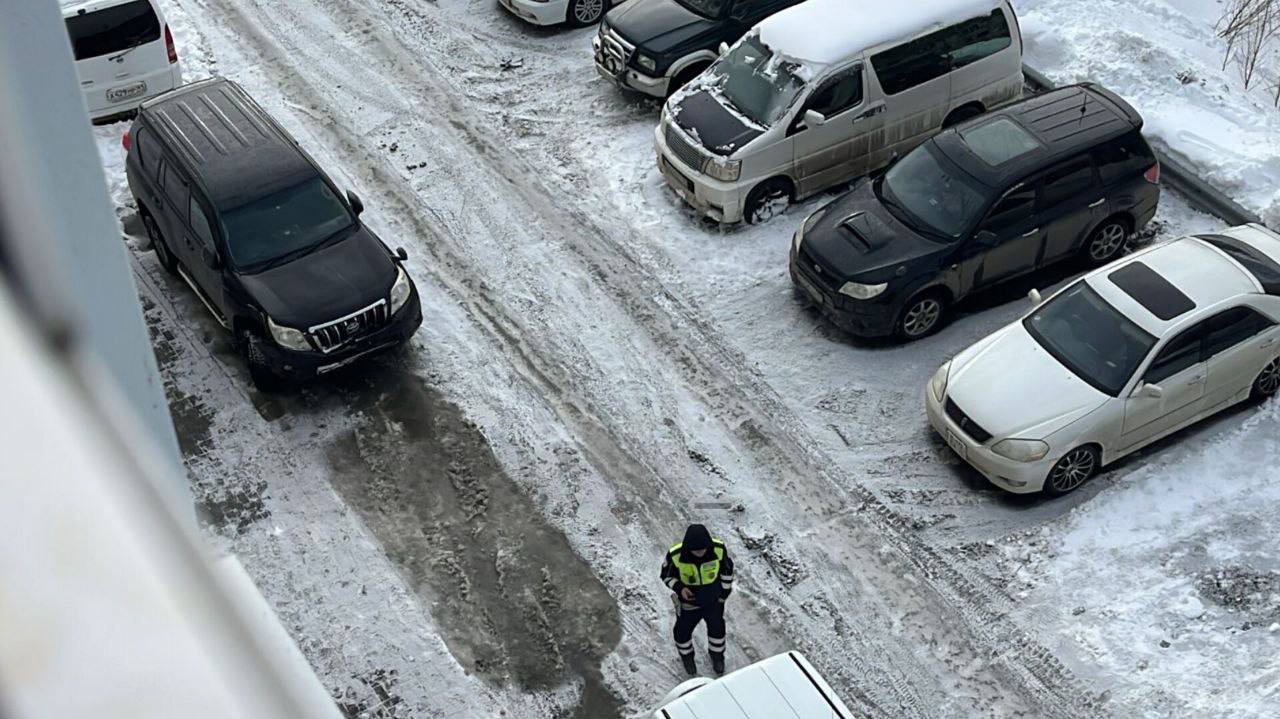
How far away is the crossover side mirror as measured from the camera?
10.8 meters

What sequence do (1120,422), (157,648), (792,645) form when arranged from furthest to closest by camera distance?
(1120,422) → (792,645) → (157,648)

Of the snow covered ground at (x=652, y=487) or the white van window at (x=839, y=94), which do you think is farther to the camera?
the white van window at (x=839, y=94)

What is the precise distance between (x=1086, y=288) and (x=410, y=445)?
19.7 ft

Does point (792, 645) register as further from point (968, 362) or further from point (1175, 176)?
point (1175, 176)

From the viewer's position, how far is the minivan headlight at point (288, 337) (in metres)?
11.7

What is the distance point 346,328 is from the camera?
11.8 meters

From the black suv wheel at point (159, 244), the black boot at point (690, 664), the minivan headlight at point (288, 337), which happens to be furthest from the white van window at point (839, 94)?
the black suv wheel at point (159, 244)

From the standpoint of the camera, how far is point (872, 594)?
1045 cm

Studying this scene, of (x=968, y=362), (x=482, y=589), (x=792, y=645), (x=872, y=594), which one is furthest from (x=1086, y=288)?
(x=482, y=589)

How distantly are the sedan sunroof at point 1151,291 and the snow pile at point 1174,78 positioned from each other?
282 cm

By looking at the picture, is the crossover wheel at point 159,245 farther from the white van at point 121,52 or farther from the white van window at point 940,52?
the white van window at point 940,52

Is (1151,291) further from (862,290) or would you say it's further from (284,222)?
(284,222)

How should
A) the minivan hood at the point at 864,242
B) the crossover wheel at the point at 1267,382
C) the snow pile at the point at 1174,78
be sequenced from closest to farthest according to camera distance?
the crossover wheel at the point at 1267,382 → the minivan hood at the point at 864,242 → the snow pile at the point at 1174,78

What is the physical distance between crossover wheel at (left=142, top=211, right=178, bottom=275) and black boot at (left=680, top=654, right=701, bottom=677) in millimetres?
6807
